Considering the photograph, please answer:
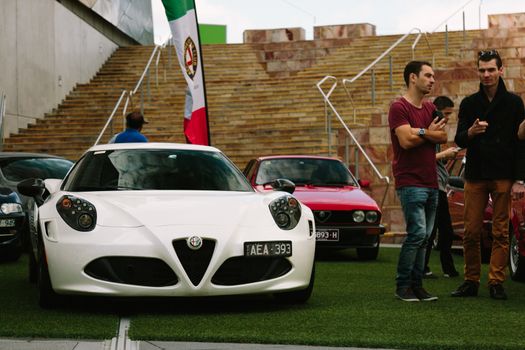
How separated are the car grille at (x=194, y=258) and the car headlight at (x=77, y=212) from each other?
642mm

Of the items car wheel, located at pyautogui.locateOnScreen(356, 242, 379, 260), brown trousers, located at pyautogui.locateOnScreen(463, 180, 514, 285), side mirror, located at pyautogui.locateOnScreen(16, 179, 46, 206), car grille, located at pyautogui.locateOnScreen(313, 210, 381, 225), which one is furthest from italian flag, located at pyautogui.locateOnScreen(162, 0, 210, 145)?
brown trousers, located at pyautogui.locateOnScreen(463, 180, 514, 285)

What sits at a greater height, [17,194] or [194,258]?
[17,194]

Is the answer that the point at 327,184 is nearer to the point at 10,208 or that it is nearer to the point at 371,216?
the point at 371,216

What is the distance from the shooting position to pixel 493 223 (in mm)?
9266

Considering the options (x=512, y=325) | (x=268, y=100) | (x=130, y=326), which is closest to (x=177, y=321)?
(x=130, y=326)

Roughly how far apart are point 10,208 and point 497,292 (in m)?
5.97

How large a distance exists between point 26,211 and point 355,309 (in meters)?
Result: 6.70

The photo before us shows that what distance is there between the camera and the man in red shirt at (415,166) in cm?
875

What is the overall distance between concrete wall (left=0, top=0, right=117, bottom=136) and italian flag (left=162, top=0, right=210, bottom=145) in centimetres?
1108

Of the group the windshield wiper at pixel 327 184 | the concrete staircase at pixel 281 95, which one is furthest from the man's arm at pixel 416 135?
the concrete staircase at pixel 281 95

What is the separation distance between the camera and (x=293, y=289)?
326 inches

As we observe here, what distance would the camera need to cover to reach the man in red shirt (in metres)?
8.75

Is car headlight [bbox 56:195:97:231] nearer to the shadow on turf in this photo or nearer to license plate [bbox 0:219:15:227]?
the shadow on turf

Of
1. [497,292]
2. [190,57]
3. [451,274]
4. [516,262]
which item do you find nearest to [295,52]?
[190,57]
